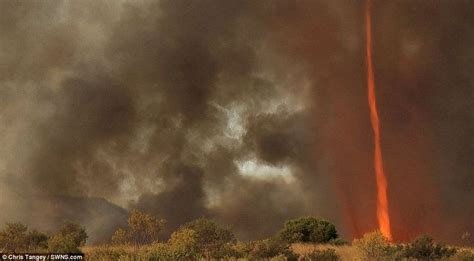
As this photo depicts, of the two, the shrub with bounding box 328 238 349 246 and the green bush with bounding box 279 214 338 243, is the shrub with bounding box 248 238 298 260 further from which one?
the green bush with bounding box 279 214 338 243

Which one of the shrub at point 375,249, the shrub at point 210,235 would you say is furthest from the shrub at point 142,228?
the shrub at point 375,249

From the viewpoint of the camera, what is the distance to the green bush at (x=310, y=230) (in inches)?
1665

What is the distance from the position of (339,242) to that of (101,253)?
61.9ft

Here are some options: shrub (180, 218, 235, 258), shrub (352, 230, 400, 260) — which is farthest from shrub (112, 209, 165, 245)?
shrub (352, 230, 400, 260)

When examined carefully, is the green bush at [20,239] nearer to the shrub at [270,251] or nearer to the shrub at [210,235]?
the shrub at [210,235]

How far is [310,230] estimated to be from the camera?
43.3 meters

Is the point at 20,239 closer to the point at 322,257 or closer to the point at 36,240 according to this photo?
the point at 36,240

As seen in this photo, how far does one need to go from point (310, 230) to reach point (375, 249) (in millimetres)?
15072

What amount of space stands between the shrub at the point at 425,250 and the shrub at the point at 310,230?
37.2 ft

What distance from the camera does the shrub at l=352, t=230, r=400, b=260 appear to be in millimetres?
28156

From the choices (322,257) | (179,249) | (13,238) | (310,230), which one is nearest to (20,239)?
(13,238)

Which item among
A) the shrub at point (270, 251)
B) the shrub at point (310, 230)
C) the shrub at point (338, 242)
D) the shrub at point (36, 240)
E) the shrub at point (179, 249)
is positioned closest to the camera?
the shrub at point (179, 249)

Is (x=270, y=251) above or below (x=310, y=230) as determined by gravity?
below

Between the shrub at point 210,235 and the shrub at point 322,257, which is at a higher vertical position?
the shrub at point 210,235
